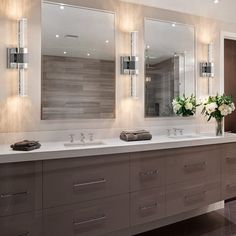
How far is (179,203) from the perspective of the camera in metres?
2.51

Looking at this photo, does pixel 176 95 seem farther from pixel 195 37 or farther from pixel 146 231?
pixel 146 231

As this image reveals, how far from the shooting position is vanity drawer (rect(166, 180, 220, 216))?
246cm

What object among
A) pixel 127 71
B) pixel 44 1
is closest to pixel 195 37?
pixel 127 71

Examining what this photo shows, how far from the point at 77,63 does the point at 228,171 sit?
209 cm

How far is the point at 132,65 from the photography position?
2.71 m

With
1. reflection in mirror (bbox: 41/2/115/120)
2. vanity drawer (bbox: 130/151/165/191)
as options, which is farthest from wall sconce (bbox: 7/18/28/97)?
vanity drawer (bbox: 130/151/165/191)

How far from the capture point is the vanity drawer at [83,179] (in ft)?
6.23

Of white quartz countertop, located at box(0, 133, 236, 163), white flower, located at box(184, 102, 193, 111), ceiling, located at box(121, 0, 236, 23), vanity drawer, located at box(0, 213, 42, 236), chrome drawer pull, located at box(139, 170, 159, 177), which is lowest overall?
vanity drawer, located at box(0, 213, 42, 236)

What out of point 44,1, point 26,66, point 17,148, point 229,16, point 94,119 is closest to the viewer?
point 17,148

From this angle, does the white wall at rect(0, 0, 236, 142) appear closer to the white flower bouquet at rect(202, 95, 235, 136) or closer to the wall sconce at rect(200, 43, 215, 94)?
the wall sconce at rect(200, 43, 215, 94)

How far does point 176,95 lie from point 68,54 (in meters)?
1.44

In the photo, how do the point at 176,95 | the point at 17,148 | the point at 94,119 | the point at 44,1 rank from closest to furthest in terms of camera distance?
the point at 17,148, the point at 44,1, the point at 94,119, the point at 176,95

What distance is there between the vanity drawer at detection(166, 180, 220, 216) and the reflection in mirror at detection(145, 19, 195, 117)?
889mm

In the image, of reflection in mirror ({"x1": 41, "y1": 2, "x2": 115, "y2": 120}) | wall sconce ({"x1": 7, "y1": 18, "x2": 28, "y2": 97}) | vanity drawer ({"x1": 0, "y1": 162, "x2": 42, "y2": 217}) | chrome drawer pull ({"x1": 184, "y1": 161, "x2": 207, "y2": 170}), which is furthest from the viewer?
chrome drawer pull ({"x1": 184, "y1": 161, "x2": 207, "y2": 170})
